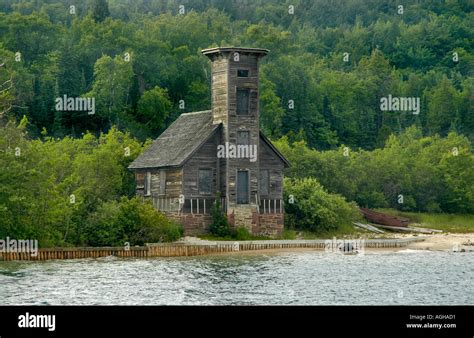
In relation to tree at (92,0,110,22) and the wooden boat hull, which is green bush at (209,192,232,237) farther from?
tree at (92,0,110,22)

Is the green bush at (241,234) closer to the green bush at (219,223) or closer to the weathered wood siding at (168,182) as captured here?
the green bush at (219,223)

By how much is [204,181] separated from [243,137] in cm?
388

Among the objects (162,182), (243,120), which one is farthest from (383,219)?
(162,182)

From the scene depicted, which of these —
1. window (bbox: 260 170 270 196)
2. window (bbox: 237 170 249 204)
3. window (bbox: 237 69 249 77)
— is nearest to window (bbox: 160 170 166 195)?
window (bbox: 237 170 249 204)

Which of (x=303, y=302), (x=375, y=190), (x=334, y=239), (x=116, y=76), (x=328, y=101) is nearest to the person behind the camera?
(x=303, y=302)

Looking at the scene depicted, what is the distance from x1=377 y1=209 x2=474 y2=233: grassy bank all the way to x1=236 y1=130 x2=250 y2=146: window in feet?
76.1

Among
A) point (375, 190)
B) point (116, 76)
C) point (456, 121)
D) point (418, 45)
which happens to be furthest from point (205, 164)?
point (418, 45)

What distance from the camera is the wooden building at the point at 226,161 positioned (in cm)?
7450

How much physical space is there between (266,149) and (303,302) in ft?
102

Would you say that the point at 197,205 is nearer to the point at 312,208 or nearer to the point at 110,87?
the point at 312,208

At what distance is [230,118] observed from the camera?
74.8 meters

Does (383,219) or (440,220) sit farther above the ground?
(383,219)

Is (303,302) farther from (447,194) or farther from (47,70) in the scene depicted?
(47,70)

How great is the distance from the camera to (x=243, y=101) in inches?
2968
